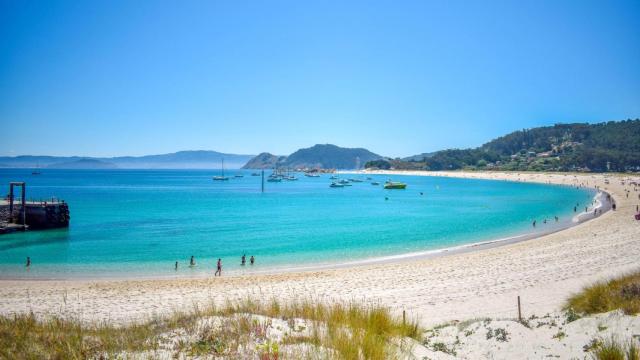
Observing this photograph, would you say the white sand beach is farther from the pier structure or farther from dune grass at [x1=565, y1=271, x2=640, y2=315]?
the pier structure

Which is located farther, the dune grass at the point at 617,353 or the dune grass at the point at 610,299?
the dune grass at the point at 610,299

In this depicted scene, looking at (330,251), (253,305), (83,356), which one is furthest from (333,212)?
(83,356)

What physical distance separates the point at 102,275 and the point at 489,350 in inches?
857

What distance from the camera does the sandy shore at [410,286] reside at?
15.3 m

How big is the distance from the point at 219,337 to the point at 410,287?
14315mm

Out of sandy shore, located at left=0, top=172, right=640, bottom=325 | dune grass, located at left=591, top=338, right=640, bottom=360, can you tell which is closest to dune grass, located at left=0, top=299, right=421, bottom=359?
dune grass, located at left=591, top=338, right=640, bottom=360

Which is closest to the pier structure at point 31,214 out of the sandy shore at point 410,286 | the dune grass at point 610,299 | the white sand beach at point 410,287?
the white sand beach at point 410,287

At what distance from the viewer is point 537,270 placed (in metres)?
21.3

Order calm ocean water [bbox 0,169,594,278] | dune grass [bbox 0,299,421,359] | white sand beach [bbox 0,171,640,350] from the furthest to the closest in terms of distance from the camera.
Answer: calm ocean water [bbox 0,169,594,278] → white sand beach [bbox 0,171,640,350] → dune grass [bbox 0,299,421,359]

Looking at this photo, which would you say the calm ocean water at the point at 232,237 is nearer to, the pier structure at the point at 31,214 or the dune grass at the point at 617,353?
the pier structure at the point at 31,214

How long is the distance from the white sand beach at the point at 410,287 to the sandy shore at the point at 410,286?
4 cm

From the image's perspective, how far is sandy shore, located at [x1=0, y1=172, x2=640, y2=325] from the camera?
50.1 ft

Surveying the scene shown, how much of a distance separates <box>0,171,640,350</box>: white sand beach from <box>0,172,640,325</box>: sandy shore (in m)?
0.04

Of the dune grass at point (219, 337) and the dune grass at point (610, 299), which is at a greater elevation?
the dune grass at point (219, 337)
